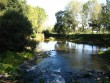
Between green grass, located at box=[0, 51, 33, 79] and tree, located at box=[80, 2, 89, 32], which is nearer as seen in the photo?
green grass, located at box=[0, 51, 33, 79]

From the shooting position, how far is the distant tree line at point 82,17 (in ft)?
329

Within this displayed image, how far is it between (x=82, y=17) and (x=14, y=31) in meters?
85.0

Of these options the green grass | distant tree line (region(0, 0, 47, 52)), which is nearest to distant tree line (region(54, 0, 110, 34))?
distant tree line (region(0, 0, 47, 52))

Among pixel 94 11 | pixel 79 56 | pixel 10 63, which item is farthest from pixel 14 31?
pixel 94 11

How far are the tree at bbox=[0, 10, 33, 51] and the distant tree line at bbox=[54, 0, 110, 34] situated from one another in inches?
2092

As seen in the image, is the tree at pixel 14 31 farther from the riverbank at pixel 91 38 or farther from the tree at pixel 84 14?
the tree at pixel 84 14

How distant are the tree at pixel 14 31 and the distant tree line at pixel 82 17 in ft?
174

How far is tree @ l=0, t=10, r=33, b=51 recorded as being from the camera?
3400 cm

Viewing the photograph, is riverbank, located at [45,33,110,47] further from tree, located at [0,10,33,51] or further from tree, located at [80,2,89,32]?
tree, located at [0,10,33,51]

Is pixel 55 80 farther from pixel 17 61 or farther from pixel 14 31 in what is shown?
pixel 14 31

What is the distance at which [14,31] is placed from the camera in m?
35.5

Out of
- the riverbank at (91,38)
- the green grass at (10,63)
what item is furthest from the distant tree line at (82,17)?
the green grass at (10,63)

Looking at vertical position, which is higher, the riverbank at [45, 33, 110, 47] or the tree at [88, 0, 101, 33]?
the tree at [88, 0, 101, 33]

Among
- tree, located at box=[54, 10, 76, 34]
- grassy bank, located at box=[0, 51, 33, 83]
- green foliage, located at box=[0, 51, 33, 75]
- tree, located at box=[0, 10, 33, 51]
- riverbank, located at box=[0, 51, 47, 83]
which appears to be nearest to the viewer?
riverbank, located at box=[0, 51, 47, 83]
